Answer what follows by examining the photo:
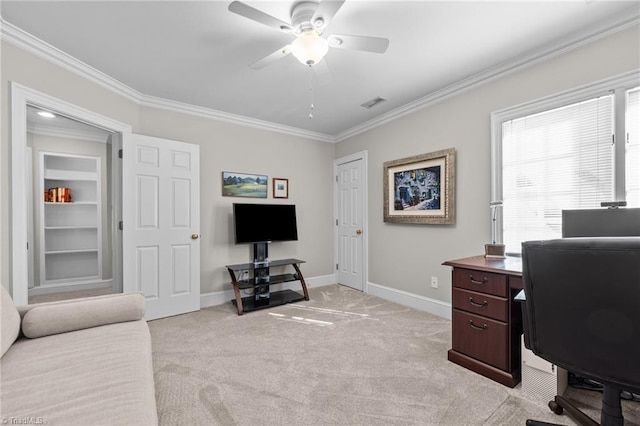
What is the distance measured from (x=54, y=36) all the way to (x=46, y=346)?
2254mm

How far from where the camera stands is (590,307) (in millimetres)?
1110

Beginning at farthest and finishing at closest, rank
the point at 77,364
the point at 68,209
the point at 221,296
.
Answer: the point at 68,209
the point at 221,296
the point at 77,364

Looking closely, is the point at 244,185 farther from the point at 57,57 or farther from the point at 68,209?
the point at 68,209

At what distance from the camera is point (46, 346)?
4.91 ft

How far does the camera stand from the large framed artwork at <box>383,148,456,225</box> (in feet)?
10.3

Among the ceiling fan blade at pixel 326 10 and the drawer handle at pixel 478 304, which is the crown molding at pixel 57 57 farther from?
the drawer handle at pixel 478 304

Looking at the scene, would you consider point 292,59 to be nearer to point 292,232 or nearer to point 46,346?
point 292,232

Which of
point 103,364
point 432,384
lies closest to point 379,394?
point 432,384

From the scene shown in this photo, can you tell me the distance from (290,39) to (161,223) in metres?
2.41

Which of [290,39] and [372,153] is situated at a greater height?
[290,39]

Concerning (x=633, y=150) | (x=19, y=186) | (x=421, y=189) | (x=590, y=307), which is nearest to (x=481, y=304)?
(x=590, y=307)

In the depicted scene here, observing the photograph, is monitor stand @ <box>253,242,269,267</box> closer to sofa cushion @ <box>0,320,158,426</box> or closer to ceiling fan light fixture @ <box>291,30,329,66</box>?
sofa cushion @ <box>0,320,158,426</box>

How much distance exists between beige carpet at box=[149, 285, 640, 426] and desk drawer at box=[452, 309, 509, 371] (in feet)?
0.47

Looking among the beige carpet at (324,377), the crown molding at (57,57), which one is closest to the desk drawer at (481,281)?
the beige carpet at (324,377)
